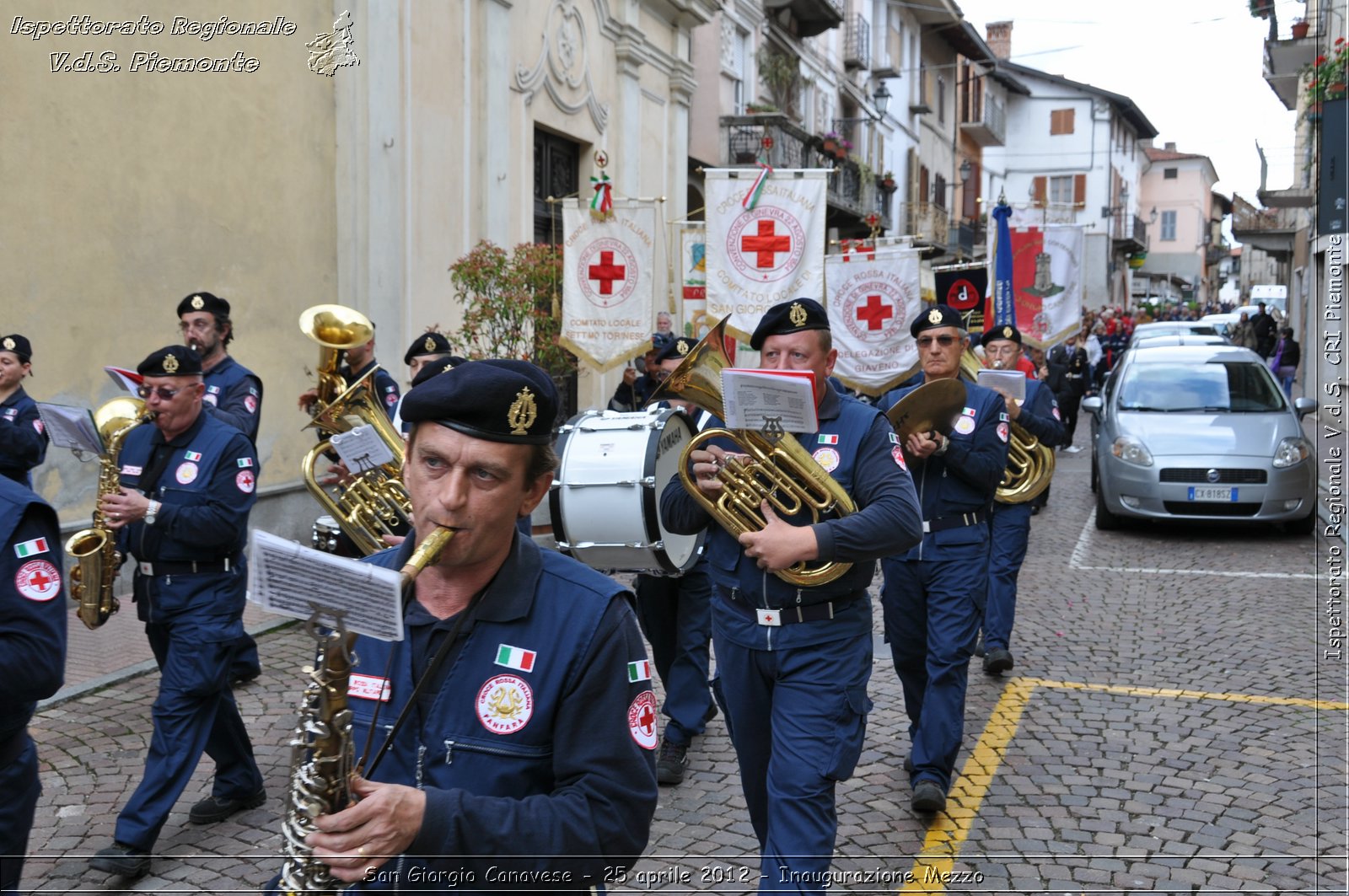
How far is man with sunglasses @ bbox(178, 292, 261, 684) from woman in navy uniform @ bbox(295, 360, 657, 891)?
202 inches

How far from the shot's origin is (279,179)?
10672 millimetres

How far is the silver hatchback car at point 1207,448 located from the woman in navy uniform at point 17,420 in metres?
9.71

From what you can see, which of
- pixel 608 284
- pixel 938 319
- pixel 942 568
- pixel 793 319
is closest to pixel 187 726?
pixel 793 319

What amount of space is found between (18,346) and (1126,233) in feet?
201

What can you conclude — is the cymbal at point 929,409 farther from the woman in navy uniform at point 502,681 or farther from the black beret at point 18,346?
the black beret at point 18,346

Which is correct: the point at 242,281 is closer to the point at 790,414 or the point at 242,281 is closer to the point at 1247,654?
the point at 790,414

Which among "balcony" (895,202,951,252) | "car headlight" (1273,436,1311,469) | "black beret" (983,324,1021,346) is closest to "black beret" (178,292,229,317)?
"black beret" (983,324,1021,346)

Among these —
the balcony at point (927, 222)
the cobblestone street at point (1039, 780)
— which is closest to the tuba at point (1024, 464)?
the cobblestone street at point (1039, 780)

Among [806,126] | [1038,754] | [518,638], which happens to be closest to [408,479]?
[518,638]

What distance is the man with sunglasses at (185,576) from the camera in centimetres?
475

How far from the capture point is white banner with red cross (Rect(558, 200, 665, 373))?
455 inches

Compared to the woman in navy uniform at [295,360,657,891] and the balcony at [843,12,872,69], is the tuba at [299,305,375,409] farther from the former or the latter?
the balcony at [843,12,872,69]

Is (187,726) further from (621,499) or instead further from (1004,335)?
(1004,335)

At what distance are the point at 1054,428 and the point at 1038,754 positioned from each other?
2.81m
